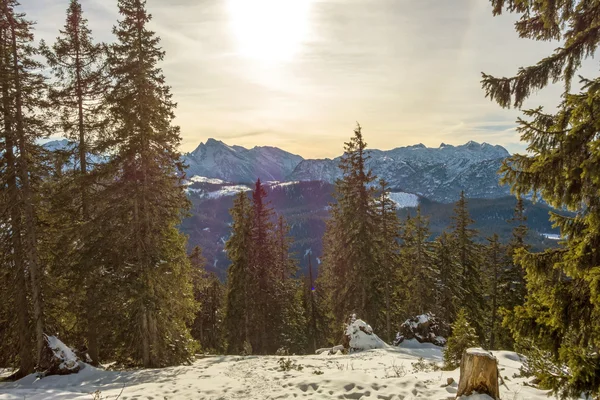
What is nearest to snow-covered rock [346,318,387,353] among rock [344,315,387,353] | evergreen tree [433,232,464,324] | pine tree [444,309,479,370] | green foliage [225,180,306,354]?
rock [344,315,387,353]

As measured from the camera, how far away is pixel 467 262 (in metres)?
33.3

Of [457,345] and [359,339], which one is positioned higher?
[457,345]

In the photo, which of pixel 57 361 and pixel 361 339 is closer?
pixel 57 361

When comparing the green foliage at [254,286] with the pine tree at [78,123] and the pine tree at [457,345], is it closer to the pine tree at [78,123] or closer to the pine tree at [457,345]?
the pine tree at [78,123]

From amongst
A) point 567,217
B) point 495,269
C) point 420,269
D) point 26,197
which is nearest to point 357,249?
point 420,269

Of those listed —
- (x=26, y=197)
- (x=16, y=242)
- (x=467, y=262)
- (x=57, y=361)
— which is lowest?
(x=467, y=262)

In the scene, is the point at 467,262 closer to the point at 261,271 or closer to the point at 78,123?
the point at 261,271

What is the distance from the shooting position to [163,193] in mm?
16031

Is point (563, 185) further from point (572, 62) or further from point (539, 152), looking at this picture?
point (572, 62)

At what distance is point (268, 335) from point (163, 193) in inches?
857

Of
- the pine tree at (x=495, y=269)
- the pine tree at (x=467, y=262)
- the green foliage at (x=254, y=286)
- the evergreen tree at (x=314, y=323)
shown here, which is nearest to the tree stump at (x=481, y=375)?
the green foliage at (x=254, y=286)

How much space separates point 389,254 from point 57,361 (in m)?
21.2

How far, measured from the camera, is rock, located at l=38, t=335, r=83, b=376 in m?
12.2

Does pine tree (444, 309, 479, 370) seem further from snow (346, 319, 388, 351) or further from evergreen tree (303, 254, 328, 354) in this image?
evergreen tree (303, 254, 328, 354)
